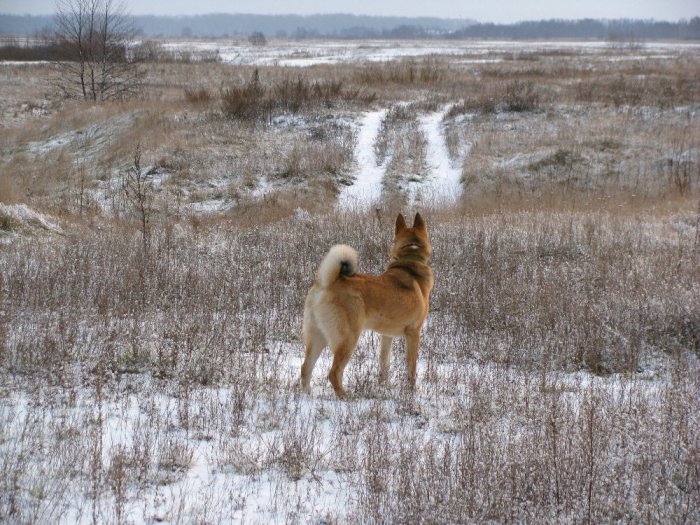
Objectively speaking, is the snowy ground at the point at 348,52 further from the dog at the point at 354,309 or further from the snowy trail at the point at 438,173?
the dog at the point at 354,309

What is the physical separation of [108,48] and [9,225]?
23.0m

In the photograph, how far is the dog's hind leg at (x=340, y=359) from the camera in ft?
17.1

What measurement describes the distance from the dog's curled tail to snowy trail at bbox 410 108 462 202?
1122 cm

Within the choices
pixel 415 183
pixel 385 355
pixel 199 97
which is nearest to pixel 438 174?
pixel 415 183

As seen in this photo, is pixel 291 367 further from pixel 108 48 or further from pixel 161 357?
pixel 108 48

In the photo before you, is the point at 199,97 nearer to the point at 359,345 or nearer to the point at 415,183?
the point at 415,183

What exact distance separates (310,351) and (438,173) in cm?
1456

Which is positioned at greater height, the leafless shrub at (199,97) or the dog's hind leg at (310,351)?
the leafless shrub at (199,97)

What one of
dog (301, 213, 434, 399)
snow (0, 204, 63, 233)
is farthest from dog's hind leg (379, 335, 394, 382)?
snow (0, 204, 63, 233)

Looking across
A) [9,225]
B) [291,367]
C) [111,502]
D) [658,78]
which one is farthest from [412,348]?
[658,78]

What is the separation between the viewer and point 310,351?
17.7 ft

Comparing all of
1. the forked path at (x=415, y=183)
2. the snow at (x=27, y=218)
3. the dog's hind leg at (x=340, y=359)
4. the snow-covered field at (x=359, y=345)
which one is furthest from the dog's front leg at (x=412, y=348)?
the forked path at (x=415, y=183)

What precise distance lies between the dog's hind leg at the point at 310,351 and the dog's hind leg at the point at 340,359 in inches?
7.8

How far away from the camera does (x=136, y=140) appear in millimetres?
20969
